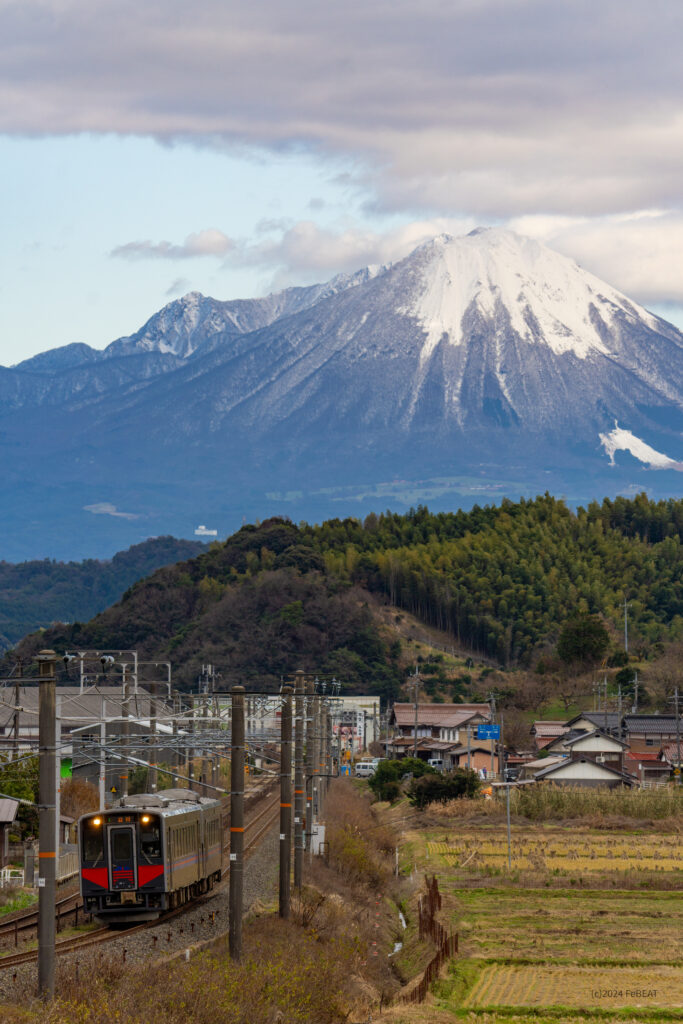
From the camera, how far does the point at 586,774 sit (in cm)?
7119

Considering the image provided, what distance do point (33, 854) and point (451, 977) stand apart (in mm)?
12678

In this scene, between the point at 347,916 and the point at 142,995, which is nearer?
the point at 142,995

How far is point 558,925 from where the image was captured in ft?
114

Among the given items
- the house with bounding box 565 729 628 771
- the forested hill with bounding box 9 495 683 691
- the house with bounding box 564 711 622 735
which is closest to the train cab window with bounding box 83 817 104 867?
the house with bounding box 565 729 628 771

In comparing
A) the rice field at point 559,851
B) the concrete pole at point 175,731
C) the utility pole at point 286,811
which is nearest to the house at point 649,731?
the rice field at point 559,851

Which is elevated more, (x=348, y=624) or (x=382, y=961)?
(x=348, y=624)

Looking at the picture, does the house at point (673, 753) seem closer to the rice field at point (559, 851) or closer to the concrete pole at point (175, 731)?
the rice field at point (559, 851)

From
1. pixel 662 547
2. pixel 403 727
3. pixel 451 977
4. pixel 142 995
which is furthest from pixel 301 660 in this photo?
pixel 142 995

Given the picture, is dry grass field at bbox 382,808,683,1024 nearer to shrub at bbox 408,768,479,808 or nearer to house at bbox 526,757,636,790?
shrub at bbox 408,768,479,808

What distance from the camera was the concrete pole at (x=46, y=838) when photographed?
17812mm

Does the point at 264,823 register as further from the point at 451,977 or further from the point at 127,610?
the point at 127,610

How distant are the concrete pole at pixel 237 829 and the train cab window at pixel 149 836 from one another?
3464 mm

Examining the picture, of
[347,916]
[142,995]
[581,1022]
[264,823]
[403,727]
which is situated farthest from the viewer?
[403,727]

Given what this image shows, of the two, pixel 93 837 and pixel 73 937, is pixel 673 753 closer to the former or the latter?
pixel 93 837
